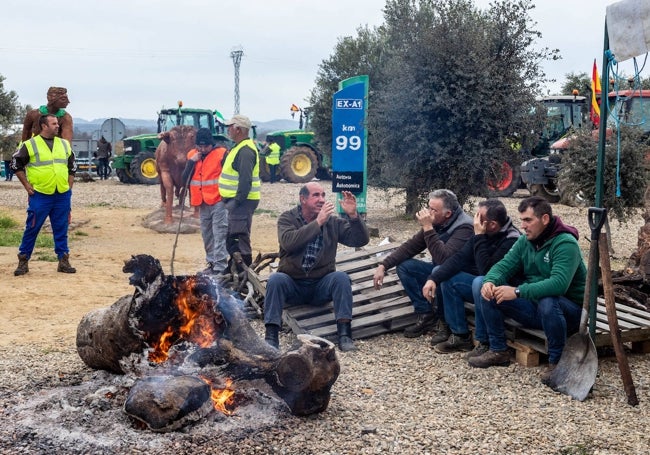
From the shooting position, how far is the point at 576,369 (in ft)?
15.6

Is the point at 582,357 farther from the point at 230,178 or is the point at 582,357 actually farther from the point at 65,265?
the point at 65,265

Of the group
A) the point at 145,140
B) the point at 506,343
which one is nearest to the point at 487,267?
the point at 506,343

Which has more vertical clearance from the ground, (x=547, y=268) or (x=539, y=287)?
(x=547, y=268)

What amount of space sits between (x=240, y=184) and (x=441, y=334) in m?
2.97

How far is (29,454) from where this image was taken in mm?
3660

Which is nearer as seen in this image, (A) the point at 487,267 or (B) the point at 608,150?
(A) the point at 487,267

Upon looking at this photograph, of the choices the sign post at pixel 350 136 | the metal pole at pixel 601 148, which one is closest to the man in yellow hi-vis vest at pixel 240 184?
the sign post at pixel 350 136

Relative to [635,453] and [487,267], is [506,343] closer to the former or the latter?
[487,267]

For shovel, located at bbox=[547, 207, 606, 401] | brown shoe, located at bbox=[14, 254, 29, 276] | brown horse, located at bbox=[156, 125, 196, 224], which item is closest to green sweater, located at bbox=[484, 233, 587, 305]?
shovel, located at bbox=[547, 207, 606, 401]

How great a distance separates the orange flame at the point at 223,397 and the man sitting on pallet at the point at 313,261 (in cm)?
136

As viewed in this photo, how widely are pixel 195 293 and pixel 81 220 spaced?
34.1 ft

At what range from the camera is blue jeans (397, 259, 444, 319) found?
6160mm

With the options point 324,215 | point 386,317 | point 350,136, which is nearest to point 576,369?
point 386,317

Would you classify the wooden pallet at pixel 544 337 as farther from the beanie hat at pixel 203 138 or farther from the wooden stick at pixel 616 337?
the beanie hat at pixel 203 138
